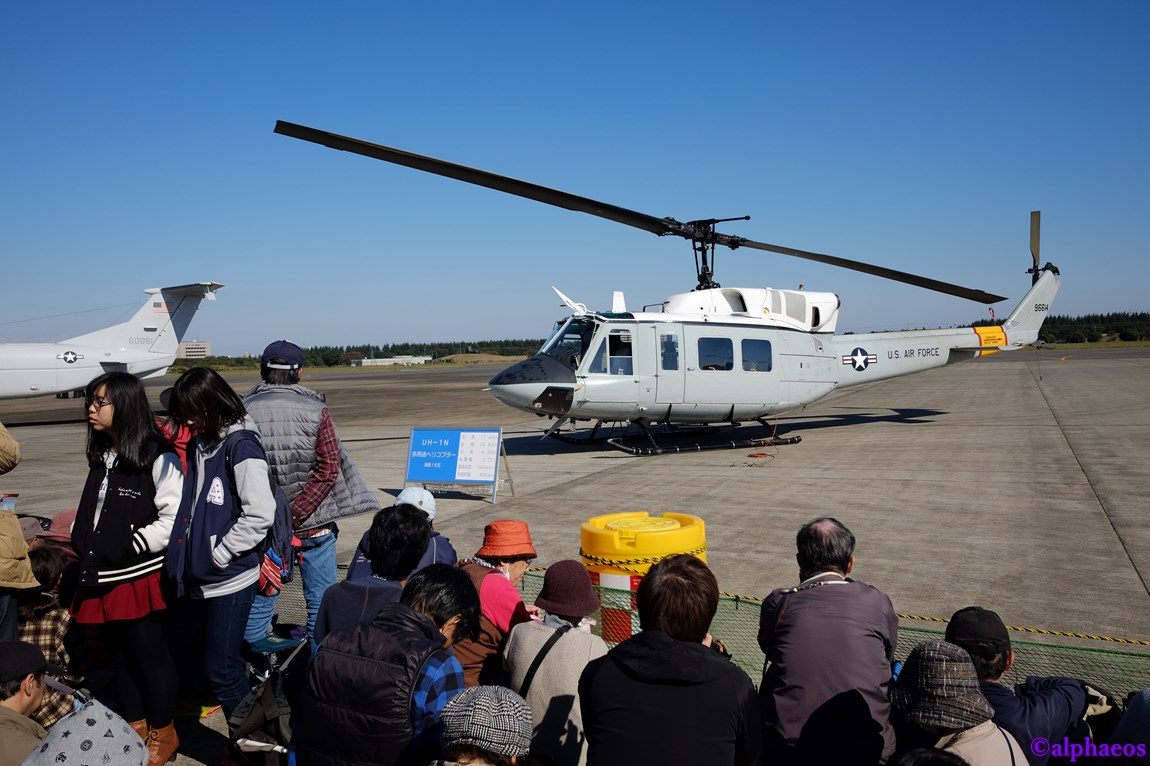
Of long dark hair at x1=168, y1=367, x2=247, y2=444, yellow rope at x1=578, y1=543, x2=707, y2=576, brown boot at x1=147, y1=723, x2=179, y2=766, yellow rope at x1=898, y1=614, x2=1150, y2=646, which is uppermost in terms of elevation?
long dark hair at x1=168, y1=367, x2=247, y2=444

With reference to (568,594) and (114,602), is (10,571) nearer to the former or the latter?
(114,602)

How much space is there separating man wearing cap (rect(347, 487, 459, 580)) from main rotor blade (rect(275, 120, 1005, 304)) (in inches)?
186

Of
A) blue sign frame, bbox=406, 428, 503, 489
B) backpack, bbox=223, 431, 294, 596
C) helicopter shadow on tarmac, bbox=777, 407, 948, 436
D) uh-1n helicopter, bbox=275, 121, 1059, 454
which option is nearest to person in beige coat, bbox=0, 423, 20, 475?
backpack, bbox=223, 431, 294, 596

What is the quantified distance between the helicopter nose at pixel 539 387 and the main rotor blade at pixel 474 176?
9.26 ft

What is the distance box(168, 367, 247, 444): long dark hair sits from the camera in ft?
11.9

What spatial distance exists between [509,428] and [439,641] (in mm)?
17067

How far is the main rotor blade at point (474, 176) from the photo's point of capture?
25.2ft

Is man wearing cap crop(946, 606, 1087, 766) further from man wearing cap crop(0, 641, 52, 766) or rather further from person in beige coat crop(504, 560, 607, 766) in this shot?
man wearing cap crop(0, 641, 52, 766)

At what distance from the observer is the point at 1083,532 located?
7.46 m

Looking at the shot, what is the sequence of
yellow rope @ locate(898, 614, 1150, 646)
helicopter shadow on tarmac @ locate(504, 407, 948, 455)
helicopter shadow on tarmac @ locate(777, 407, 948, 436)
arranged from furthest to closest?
helicopter shadow on tarmac @ locate(777, 407, 948, 436)
helicopter shadow on tarmac @ locate(504, 407, 948, 455)
yellow rope @ locate(898, 614, 1150, 646)

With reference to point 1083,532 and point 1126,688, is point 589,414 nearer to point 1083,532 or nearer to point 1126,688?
point 1083,532

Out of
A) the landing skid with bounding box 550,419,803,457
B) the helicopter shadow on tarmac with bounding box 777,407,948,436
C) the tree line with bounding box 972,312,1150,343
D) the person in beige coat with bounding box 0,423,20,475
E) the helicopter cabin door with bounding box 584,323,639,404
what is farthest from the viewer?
the tree line with bounding box 972,312,1150,343

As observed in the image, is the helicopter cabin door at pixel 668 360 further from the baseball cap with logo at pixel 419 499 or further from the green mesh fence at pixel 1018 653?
the baseball cap with logo at pixel 419 499

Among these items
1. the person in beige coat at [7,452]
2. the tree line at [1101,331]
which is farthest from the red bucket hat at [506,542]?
the tree line at [1101,331]
